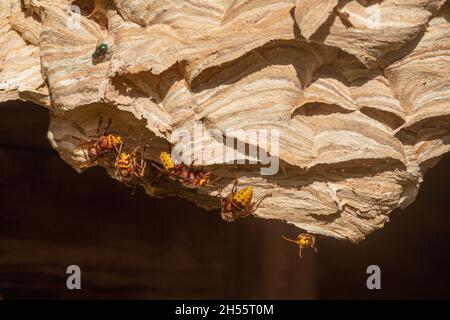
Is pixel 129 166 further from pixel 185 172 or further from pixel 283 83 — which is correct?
pixel 283 83

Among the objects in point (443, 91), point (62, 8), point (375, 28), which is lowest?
point (443, 91)

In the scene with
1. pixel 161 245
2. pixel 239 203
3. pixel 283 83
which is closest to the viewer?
pixel 283 83

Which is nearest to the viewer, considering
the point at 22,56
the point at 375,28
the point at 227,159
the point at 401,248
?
the point at 375,28

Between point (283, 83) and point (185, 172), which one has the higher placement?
point (283, 83)

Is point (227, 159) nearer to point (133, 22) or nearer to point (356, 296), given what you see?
point (133, 22)

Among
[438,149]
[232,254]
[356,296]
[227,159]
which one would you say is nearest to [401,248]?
[356,296]

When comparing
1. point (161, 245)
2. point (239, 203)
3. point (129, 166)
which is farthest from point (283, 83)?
point (161, 245)

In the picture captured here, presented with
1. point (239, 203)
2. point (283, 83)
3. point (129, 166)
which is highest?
point (283, 83)
